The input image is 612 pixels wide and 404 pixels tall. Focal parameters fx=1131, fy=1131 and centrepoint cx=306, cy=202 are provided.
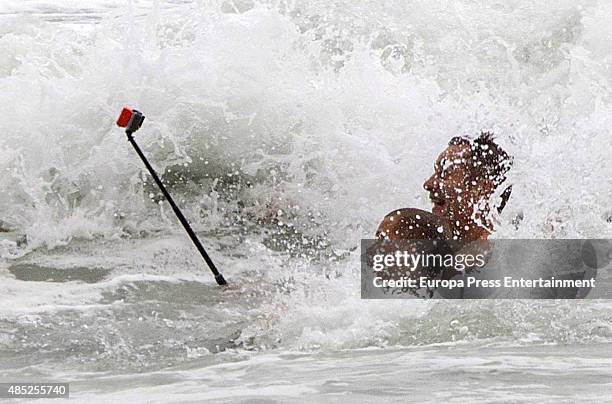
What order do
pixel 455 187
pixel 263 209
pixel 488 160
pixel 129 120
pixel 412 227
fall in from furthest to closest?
pixel 263 209
pixel 129 120
pixel 488 160
pixel 455 187
pixel 412 227

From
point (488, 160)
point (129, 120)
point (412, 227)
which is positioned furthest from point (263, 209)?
point (412, 227)

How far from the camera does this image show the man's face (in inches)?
202

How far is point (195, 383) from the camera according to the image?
3.99m

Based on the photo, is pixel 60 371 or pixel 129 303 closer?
pixel 60 371

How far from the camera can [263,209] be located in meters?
7.00

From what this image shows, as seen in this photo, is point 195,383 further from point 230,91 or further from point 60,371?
point 230,91

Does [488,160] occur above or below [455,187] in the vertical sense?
above

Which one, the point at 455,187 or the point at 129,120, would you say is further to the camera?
the point at 129,120

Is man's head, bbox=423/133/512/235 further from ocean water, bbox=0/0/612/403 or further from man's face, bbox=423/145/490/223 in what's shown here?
ocean water, bbox=0/0/612/403

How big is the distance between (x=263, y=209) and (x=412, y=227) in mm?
2217

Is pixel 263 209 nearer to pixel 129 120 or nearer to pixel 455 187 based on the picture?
pixel 129 120

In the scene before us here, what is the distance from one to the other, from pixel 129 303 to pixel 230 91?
108 inches

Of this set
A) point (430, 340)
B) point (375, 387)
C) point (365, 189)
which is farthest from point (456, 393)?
point (365, 189)

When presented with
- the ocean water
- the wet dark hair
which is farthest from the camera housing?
the wet dark hair
